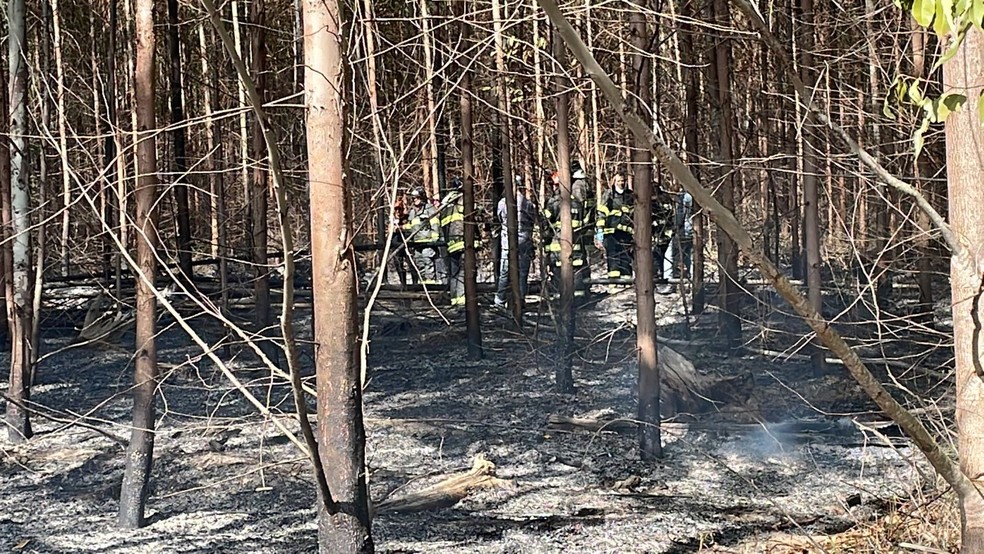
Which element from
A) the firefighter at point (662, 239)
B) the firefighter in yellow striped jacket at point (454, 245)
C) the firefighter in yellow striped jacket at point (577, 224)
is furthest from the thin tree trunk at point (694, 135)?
the firefighter in yellow striped jacket at point (454, 245)

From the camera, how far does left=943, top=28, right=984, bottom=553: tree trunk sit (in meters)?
3.23

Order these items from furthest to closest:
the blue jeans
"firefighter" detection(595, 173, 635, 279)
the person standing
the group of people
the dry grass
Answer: "firefighter" detection(595, 173, 635, 279) < the blue jeans < the group of people < the person standing < the dry grass

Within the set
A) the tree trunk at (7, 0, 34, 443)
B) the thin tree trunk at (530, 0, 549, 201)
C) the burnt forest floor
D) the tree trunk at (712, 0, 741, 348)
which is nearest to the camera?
the burnt forest floor

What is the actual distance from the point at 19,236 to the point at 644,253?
562cm

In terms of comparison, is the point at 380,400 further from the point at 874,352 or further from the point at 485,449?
the point at 874,352

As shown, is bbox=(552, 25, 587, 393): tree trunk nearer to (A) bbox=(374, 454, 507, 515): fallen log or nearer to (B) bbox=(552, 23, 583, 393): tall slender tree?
(B) bbox=(552, 23, 583, 393): tall slender tree

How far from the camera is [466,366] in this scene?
551 inches

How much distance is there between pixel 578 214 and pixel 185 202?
6.26 m

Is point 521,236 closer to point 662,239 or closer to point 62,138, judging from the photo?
point 662,239

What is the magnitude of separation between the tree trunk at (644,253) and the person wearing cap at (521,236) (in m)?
6.22

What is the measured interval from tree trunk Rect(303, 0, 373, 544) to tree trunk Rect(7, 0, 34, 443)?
5.66 m

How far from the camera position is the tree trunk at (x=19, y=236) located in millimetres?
9445

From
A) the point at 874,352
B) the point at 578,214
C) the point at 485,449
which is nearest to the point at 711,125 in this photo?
the point at 578,214

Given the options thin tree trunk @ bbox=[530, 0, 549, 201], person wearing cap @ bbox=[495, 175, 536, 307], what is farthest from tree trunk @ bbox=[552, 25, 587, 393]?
person wearing cap @ bbox=[495, 175, 536, 307]
